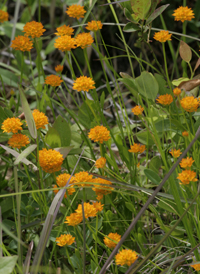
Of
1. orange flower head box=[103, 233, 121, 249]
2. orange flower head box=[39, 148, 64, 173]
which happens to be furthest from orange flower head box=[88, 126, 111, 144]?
orange flower head box=[103, 233, 121, 249]

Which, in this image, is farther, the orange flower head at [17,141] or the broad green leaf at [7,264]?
the orange flower head at [17,141]

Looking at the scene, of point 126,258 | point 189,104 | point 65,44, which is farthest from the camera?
point 65,44

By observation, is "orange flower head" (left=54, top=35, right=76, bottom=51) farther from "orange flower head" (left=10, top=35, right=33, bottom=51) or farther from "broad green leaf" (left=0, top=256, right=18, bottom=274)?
"broad green leaf" (left=0, top=256, right=18, bottom=274)

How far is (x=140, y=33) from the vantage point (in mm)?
882

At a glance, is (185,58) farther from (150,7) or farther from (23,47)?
(23,47)

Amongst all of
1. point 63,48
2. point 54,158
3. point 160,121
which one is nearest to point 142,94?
point 160,121

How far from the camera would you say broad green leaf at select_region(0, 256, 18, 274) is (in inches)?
20.6

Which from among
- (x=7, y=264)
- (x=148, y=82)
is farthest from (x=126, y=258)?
(x=148, y=82)

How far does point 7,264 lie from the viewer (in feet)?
1.75

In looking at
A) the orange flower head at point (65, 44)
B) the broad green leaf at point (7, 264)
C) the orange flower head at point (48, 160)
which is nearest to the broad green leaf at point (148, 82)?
the orange flower head at point (65, 44)

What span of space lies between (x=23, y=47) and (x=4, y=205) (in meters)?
0.42

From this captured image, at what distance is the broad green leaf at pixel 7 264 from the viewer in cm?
52

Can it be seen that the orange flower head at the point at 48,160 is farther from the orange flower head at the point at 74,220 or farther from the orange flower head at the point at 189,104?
the orange flower head at the point at 189,104

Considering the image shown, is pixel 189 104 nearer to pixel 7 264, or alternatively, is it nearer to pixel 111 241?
pixel 111 241
